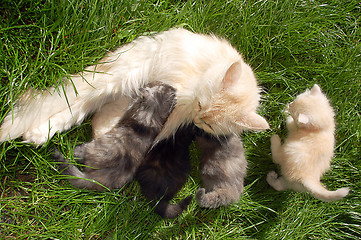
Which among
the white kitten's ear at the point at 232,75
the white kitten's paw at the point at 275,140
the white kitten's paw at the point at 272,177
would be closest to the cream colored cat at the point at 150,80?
the white kitten's ear at the point at 232,75

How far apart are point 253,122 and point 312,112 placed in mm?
715

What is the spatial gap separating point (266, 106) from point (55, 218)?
2338 mm

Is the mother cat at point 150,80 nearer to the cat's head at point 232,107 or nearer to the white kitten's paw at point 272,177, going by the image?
the cat's head at point 232,107

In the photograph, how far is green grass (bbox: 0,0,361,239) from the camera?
8.42 feet

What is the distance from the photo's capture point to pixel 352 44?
3.24 m

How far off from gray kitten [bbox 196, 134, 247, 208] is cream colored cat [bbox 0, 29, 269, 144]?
1.04ft

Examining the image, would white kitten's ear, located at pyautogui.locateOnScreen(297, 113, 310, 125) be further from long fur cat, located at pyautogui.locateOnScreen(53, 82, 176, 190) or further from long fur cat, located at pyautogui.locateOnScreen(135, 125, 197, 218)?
long fur cat, located at pyautogui.locateOnScreen(53, 82, 176, 190)

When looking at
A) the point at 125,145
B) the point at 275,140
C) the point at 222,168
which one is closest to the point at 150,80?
the point at 125,145

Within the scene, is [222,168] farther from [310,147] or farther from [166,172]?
[310,147]

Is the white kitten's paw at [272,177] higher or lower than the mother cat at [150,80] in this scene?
lower

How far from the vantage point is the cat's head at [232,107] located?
2.25 metres

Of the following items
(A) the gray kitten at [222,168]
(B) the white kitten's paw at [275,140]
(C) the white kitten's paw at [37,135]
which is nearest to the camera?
(C) the white kitten's paw at [37,135]

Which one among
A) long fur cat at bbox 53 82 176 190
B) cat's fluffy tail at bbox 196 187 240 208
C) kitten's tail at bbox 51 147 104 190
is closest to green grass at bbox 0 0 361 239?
kitten's tail at bbox 51 147 104 190

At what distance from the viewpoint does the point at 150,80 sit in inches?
105
